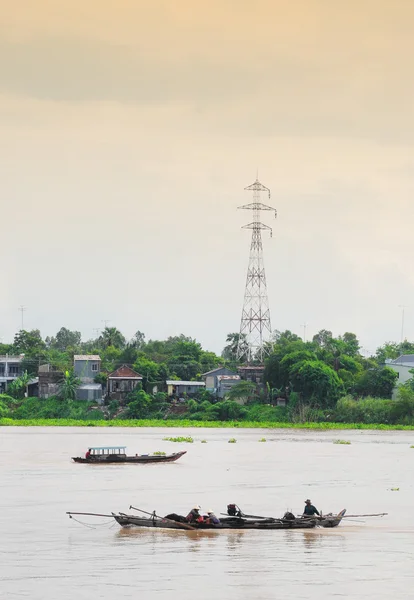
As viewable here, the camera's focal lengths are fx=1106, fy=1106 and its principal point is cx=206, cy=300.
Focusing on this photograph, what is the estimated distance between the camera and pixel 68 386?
350 feet

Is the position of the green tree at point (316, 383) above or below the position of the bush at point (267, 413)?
above

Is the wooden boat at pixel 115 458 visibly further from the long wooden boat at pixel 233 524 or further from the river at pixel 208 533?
the long wooden boat at pixel 233 524

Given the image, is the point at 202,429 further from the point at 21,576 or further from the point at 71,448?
the point at 21,576

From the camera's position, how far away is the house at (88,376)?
357ft

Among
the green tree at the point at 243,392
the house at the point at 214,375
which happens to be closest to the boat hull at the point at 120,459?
the green tree at the point at 243,392

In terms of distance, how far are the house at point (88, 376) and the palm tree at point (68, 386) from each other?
657 millimetres

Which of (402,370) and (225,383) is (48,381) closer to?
(225,383)

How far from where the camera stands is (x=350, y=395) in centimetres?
10094

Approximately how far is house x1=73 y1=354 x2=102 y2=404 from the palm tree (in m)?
0.66

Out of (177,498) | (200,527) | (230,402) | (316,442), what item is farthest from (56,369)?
(200,527)

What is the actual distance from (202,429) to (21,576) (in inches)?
2671

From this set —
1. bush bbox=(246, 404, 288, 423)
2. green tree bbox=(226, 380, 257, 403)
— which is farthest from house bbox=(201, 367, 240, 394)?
bush bbox=(246, 404, 288, 423)

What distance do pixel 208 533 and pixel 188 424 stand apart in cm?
6564

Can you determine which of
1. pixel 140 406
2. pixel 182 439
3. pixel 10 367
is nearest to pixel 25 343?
pixel 10 367
